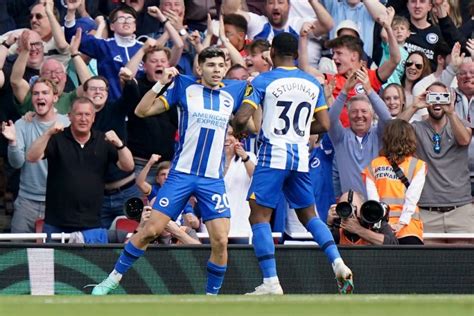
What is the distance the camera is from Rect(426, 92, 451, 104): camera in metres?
14.3

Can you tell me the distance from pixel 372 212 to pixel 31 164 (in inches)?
146

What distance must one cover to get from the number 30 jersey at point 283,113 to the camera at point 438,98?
97.6 inches

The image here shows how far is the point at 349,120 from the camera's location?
14.7 m

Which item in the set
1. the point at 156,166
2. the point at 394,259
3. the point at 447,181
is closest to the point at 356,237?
the point at 394,259

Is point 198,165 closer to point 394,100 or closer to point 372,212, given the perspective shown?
point 372,212

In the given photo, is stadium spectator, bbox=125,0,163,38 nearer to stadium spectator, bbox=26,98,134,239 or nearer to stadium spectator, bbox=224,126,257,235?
stadium spectator, bbox=26,98,134,239

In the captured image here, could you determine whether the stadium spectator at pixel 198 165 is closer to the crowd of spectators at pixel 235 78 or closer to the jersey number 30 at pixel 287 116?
the jersey number 30 at pixel 287 116

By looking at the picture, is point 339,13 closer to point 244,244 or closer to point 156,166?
point 156,166

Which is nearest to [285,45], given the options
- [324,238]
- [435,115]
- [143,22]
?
[324,238]

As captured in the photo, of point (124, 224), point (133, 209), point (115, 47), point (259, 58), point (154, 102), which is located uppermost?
point (115, 47)

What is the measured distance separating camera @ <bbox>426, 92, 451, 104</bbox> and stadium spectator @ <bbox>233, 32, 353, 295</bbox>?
2.40 m

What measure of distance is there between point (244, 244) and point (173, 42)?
11.3 feet

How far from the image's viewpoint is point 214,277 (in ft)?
39.3

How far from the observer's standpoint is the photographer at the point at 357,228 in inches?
523
